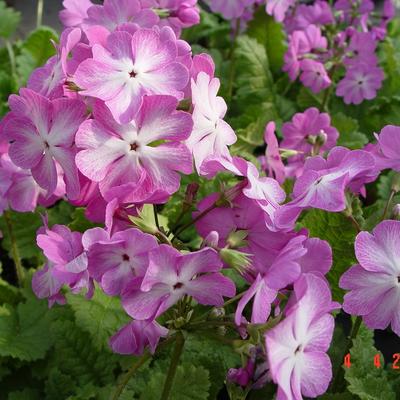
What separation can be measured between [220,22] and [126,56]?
221 centimetres

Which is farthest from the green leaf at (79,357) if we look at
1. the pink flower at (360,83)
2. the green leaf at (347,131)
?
the pink flower at (360,83)

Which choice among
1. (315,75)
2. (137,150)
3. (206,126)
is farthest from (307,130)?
(137,150)

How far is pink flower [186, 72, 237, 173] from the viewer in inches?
40.4

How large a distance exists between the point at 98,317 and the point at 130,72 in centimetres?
72

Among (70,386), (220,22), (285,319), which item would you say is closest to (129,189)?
(285,319)

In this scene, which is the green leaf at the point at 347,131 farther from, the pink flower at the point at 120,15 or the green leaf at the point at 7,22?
the green leaf at the point at 7,22

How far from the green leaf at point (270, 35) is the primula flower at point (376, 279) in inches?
72.7

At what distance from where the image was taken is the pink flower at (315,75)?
7.42ft

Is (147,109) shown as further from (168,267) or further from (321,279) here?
(321,279)

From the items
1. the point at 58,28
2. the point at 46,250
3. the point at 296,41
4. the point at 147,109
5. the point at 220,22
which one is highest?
the point at 147,109

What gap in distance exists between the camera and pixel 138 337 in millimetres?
1046

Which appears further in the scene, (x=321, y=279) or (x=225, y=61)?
(x=225, y=61)

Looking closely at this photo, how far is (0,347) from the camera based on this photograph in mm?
1521

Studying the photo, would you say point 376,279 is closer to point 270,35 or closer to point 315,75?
point 315,75
